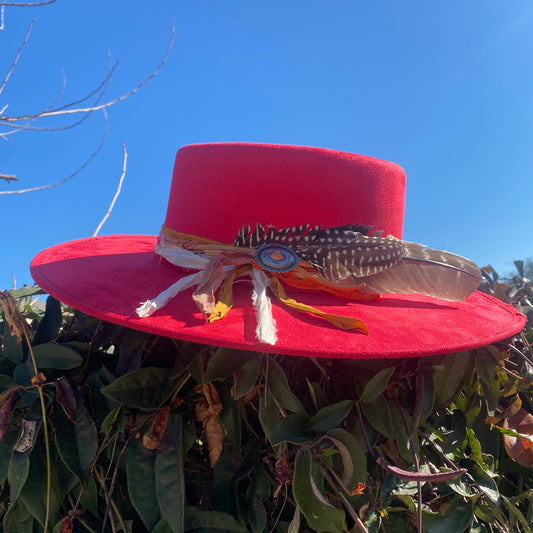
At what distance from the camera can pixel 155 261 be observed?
1.03 metres

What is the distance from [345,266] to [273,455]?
0.36 metres

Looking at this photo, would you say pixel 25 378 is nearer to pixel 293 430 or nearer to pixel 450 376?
pixel 293 430

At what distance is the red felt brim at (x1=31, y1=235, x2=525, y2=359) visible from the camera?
0.63m

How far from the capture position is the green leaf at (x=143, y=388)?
748 millimetres

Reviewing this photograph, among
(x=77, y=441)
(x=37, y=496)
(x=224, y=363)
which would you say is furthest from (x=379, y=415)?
(x=37, y=496)

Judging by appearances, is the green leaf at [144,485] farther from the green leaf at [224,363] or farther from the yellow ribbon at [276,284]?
the yellow ribbon at [276,284]

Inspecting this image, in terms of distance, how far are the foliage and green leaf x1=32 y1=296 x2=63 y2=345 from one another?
4 cm

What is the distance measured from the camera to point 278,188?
87cm

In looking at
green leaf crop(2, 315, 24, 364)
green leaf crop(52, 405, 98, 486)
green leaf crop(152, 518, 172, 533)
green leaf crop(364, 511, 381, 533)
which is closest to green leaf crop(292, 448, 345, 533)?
green leaf crop(364, 511, 381, 533)

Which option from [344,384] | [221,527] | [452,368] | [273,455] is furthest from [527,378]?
[221,527]

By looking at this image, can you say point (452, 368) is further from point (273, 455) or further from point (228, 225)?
point (228, 225)

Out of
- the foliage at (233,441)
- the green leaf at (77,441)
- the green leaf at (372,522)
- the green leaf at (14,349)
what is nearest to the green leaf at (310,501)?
the foliage at (233,441)

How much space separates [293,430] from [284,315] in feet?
0.61

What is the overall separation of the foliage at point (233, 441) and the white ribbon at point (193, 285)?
0.12 m
